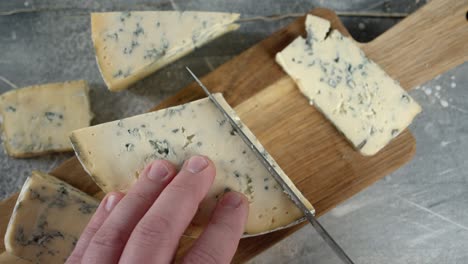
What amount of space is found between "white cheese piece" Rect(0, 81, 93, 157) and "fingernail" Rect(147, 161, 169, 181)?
0.54m

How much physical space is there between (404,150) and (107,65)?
119 cm

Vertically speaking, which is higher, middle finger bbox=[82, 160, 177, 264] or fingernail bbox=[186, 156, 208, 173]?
middle finger bbox=[82, 160, 177, 264]

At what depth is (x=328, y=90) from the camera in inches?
67.6

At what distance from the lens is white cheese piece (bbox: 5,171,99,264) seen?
1508 mm

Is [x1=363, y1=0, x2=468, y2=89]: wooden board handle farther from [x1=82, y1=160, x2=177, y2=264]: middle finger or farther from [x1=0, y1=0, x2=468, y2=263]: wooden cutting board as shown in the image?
[x1=82, y1=160, x2=177, y2=264]: middle finger

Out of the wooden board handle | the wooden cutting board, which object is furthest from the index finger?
the wooden board handle

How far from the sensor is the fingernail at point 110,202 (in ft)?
4.60

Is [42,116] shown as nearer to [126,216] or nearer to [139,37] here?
[139,37]

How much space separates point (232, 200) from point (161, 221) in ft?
0.92

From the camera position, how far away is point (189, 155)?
1.57 m

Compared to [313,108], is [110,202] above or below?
above

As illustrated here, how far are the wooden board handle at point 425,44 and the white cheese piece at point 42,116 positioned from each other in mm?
1176

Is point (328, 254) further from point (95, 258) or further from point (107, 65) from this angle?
point (107, 65)

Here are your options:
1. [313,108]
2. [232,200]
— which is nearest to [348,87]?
[313,108]
